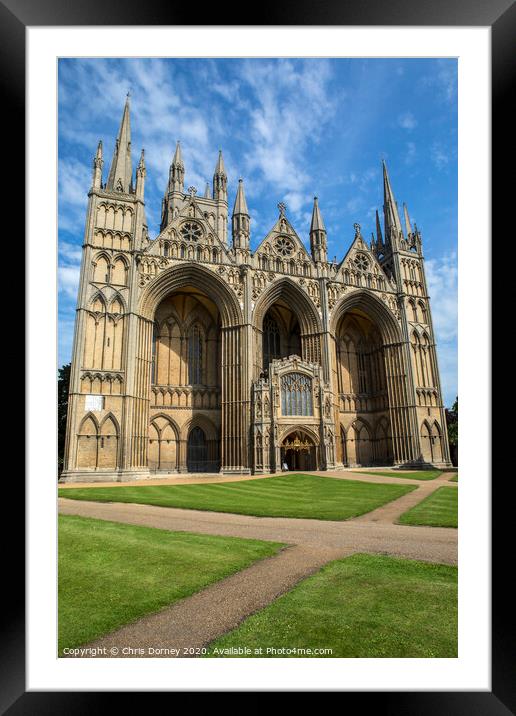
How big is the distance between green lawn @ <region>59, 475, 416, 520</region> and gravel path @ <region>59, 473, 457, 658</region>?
0.77 meters

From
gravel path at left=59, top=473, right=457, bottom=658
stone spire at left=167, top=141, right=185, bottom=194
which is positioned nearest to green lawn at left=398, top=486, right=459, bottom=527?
gravel path at left=59, top=473, right=457, bottom=658

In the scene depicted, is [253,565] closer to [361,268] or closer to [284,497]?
[284,497]

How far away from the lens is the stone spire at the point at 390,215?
46.8 m

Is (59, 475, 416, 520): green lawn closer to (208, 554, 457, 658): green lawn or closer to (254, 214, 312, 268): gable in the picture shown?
(208, 554, 457, 658): green lawn

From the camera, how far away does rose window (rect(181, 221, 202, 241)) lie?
37.6 metres

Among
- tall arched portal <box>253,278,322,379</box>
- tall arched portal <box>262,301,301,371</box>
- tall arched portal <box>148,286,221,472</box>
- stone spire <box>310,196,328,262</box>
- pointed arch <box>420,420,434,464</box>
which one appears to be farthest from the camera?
tall arched portal <box>262,301,301,371</box>

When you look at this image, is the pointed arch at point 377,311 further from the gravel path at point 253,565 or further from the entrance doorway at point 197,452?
the gravel path at point 253,565

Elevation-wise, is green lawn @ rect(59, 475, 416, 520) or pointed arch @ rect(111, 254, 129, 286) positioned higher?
pointed arch @ rect(111, 254, 129, 286)
